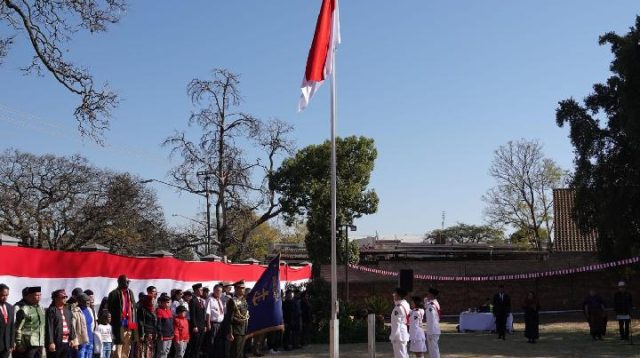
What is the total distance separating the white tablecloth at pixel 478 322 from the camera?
28.1 meters

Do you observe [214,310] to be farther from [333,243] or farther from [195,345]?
[333,243]

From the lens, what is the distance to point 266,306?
1420 cm

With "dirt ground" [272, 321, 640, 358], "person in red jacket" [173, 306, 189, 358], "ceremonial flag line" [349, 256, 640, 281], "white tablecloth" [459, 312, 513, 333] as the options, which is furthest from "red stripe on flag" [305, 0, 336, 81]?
"ceremonial flag line" [349, 256, 640, 281]

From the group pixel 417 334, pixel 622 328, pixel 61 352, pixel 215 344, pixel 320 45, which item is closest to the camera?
pixel 61 352

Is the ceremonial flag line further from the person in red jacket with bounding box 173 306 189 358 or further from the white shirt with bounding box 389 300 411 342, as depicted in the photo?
the white shirt with bounding box 389 300 411 342

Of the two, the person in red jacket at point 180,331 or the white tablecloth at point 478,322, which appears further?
the white tablecloth at point 478,322

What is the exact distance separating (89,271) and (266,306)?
3341 mm

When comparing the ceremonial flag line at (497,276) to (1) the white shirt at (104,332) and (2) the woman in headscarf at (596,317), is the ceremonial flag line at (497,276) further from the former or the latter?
(1) the white shirt at (104,332)

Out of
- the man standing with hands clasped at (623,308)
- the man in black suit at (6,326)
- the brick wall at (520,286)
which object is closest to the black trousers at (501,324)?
the man standing with hands clasped at (623,308)

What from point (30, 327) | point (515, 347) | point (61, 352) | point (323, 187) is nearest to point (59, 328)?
point (61, 352)

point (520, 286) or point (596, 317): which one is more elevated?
point (520, 286)

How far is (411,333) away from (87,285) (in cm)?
667

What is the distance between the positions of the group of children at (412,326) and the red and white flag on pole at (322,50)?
4.35 m

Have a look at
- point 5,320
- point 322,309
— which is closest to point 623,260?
point 322,309
